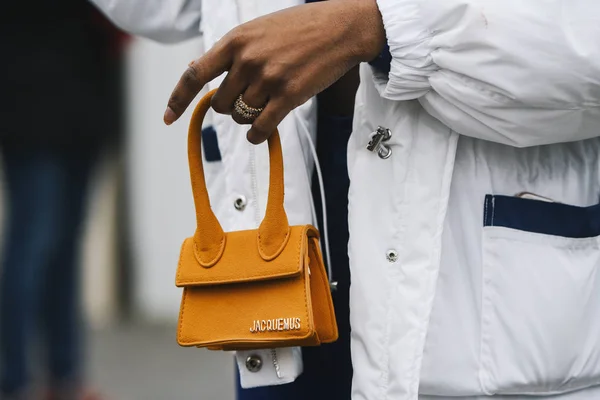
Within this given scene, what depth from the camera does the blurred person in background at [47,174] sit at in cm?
316

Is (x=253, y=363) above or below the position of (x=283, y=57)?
below

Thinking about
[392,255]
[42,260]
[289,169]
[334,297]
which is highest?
[289,169]

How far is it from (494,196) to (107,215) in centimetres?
422

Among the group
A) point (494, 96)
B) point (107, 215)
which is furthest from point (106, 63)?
point (494, 96)

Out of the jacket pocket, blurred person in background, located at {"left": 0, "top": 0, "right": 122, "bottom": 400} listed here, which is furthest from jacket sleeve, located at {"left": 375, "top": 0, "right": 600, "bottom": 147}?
blurred person in background, located at {"left": 0, "top": 0, "right": 122, "bottom": 400}

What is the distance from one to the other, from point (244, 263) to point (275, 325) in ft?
0.35

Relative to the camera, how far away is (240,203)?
1479mm

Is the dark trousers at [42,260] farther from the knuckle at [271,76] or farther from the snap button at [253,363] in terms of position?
the knuckle at [271,76]

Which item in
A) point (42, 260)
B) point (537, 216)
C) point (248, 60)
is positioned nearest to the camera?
point (248, 60)

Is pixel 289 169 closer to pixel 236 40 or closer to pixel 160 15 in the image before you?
pixel 236 40

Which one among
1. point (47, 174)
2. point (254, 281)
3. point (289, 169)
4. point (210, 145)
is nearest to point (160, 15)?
point (210, 145)

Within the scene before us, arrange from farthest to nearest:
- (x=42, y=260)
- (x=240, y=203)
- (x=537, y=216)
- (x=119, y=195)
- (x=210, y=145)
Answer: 1. (x=119, y=195)
2. (x=42, y=260)
3. (x=210, y=145)
4. (x=240, y=203)
5. (x=537, y=216)

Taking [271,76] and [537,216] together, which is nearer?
[271,76]

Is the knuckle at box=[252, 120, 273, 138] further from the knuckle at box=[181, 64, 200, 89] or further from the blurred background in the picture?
the blurred background
